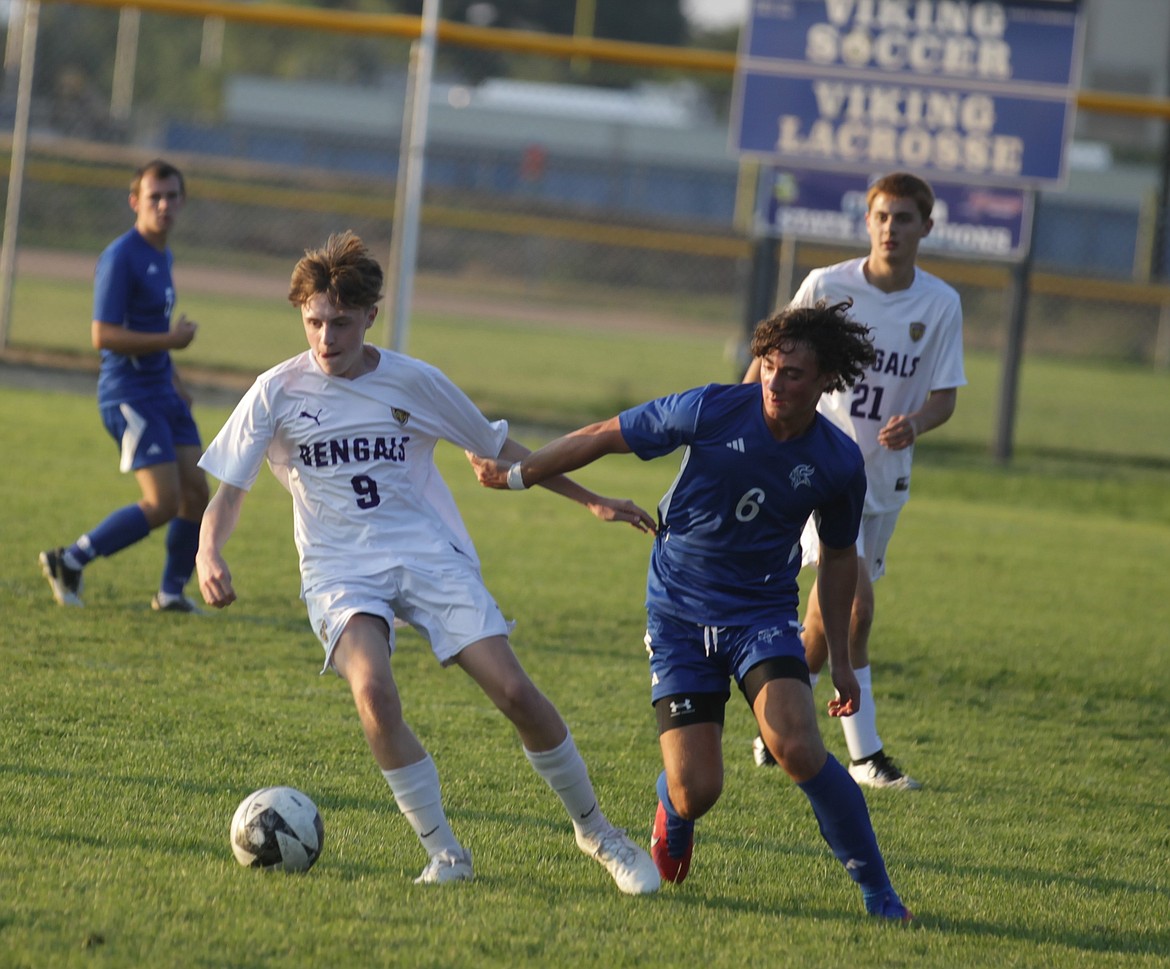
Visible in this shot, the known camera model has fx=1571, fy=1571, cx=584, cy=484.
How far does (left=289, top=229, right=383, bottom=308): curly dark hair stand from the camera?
4078 mm

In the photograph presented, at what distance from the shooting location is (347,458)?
4223mm

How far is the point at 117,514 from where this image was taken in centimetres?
717

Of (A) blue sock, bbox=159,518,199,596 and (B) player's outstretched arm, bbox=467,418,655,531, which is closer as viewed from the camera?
(B) player's outstretched arm, bbox=467,418,655,531

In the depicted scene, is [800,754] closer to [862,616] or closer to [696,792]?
[696,792]

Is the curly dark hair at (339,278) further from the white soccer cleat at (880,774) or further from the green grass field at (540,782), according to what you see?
the white soccer cleat at (880,774)

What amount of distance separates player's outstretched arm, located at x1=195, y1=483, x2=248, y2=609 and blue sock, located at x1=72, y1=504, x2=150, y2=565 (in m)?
3.04

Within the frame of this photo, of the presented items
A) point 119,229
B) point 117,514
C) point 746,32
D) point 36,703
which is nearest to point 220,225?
point 119,229

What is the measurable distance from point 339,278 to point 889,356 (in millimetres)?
2455

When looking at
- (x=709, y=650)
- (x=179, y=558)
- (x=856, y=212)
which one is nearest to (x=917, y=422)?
(x=709, y=650)

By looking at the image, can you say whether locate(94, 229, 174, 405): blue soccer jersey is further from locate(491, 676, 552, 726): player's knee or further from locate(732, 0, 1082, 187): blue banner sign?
locate(732, 0, 1082, 187): blue banner sign

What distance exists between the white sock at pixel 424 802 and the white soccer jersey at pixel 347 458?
53cm

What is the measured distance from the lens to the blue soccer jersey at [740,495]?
412 cm

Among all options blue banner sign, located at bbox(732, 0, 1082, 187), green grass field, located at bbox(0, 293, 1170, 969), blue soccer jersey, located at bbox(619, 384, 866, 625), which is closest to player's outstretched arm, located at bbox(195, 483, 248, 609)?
green grass field, located at bbox(0, 293, 1170, 969)

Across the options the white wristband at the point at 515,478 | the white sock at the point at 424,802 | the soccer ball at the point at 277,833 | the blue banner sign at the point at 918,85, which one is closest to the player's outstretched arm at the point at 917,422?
the white wristband at the point at 515,478
